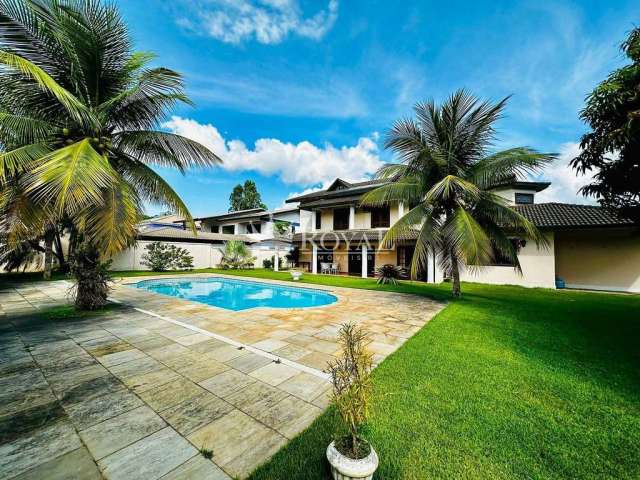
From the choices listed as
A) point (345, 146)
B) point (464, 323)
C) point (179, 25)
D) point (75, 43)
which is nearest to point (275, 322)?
point (464, 323)

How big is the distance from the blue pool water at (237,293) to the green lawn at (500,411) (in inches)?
239

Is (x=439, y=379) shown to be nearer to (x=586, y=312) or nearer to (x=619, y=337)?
(x=619, y=337)

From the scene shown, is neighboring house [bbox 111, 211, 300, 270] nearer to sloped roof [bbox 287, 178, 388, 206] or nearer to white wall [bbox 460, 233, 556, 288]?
sloped roof [bbox 287, 178, 388, 206]

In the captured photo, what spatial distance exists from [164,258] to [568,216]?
26.9 meters

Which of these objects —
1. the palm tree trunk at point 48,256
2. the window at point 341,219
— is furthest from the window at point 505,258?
the palm tree trunk at point 48,256

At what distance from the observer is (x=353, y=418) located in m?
1.97

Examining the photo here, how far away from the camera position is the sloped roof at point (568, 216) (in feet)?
39.0

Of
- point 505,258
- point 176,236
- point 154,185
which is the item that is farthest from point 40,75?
point 176,236

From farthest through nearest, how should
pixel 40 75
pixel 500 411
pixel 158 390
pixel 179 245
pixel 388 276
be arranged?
pixel 179 245 → pixel 388 276 → pixel 40 75 → pixel 158 390 → pixel 500 411

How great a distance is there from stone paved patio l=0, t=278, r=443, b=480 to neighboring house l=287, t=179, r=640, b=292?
639 cm

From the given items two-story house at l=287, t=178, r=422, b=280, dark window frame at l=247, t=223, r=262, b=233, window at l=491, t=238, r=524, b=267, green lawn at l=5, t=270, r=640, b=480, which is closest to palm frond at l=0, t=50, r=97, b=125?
green lawn at l=5, t=270, r=640, b=480

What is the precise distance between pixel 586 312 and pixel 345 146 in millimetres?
22052

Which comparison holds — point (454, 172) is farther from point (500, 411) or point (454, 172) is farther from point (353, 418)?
point (353, 418)

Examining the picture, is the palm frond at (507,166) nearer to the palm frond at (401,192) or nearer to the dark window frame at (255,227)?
the palm frond at (401,192)
